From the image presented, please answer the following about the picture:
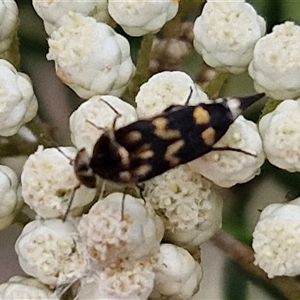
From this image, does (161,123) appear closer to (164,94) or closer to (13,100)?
(164,94)

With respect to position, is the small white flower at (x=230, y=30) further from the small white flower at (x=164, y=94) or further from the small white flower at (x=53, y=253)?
the small white flower at (x=53, y=253)

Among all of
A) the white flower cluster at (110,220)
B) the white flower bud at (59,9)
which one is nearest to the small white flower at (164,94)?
the white flower cluster at (110,220)

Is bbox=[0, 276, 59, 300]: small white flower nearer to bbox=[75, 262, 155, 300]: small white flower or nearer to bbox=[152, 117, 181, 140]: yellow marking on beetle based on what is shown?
bbox=[75, 262, 155, 300]: small white flower

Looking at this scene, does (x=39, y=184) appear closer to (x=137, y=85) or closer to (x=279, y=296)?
(x=137, y=85)

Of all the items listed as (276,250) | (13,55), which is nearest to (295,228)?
(276,250)

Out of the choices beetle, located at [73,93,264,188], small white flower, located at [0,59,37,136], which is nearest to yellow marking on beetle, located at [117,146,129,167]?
beetle, located at [73,93,264,188]
